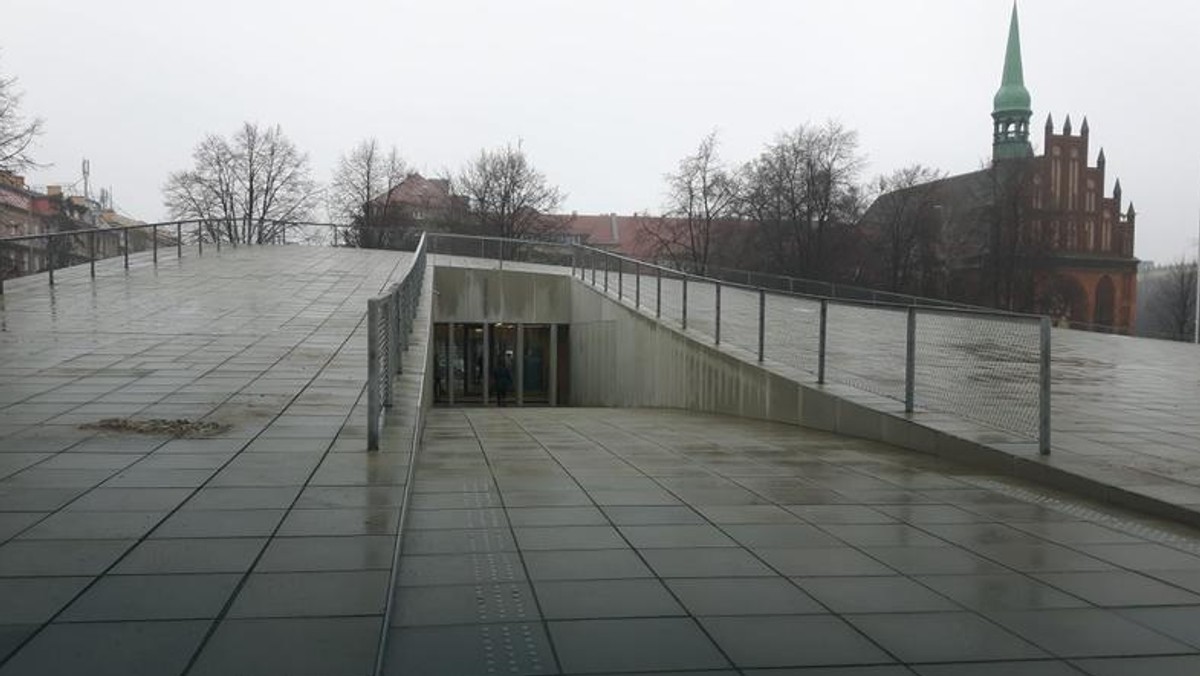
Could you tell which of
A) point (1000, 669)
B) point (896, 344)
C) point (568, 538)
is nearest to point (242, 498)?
point (568, 538)

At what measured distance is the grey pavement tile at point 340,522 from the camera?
16.1 ft

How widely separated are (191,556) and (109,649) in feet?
3.69

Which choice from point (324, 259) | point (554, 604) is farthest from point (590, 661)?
point (324, 259)

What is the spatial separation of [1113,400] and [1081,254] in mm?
63799

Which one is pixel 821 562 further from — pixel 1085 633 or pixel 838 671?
pixel 838 671

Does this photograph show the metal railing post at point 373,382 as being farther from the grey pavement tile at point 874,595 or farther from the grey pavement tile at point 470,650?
the grey pavement tile at point 874,595

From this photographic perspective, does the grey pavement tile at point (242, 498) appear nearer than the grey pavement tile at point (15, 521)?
No

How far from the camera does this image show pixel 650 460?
8.27m

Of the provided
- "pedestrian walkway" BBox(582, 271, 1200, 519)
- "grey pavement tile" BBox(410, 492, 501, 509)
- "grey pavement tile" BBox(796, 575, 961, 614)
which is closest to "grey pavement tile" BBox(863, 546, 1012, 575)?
"grey pavement tile" BBox(796, 575, 961, 614)

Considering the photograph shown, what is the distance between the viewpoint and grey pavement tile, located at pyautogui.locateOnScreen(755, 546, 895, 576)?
15.7 feet

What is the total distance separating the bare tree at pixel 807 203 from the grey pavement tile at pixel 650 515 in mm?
43617

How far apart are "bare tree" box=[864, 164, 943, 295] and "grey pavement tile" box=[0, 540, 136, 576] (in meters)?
48.3

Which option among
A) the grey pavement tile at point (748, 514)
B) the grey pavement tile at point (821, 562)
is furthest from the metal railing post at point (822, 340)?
the grey pavement tile at point (821, 562)

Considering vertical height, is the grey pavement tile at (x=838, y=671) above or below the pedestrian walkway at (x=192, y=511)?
below
